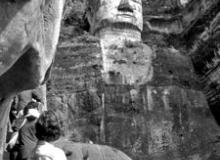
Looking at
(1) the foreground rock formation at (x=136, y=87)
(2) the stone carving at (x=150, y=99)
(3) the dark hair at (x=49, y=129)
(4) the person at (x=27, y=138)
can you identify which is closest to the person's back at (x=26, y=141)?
(4) the person at (x=27, y=138)

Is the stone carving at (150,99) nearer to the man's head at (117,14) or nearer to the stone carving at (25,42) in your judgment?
the man's head at (117,14)

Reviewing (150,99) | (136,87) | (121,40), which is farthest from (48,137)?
(121,40)

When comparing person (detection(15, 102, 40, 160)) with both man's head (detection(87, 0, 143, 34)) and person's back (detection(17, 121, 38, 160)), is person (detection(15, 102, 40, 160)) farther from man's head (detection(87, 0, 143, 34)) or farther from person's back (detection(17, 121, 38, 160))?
man's head (detection(87, 0, 143, 34))

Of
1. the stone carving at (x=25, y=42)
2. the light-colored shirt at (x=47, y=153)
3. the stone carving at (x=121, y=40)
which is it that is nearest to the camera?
the stone carving at (x=25, y=42)

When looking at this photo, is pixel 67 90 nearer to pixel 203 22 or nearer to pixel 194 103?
pixel 194 103

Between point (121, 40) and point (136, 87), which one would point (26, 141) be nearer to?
point (136, 87)

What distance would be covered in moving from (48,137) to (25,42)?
1.12 m

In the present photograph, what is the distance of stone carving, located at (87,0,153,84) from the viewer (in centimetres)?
940

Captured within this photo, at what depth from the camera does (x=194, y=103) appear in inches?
356

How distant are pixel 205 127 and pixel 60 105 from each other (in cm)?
330

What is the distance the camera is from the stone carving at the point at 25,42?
1.45 m

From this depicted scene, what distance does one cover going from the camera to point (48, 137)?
8.17 feet

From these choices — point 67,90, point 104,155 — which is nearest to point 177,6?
point 67,90

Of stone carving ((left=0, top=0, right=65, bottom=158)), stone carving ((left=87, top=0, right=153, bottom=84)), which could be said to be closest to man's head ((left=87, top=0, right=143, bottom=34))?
stone carving ((left=87, top=0, right=153, bottom=84))
